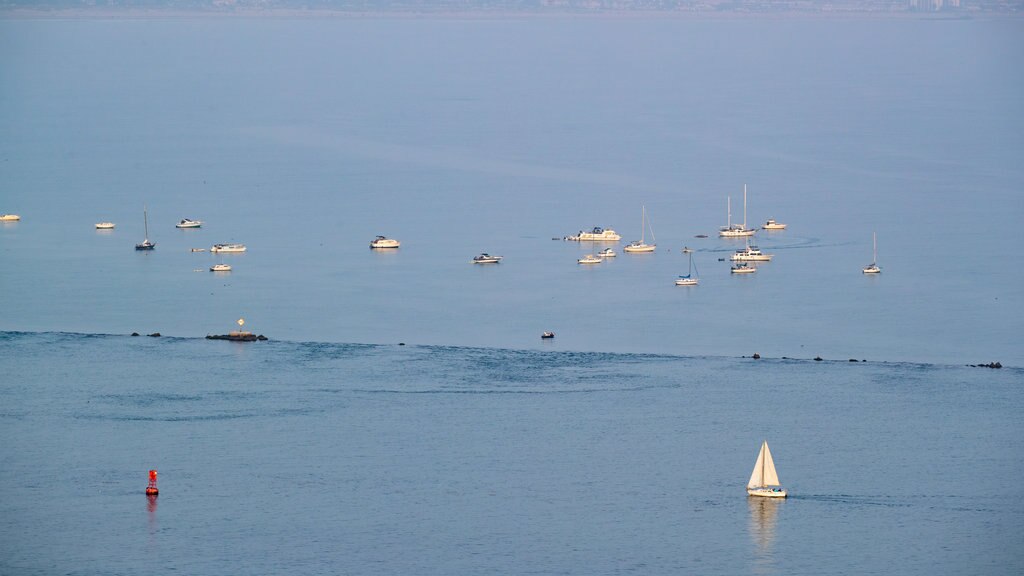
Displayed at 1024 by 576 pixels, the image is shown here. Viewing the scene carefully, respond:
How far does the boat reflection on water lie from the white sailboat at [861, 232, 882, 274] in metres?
28.0

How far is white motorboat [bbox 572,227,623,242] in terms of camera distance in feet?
242

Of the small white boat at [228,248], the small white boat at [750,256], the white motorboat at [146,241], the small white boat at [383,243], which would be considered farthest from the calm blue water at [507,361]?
the small white boat at [750,256]

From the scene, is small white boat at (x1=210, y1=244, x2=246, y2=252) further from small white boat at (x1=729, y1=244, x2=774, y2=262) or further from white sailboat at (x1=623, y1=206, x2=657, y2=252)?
small white boat at (x1=729, y1=244, x2=774, y2=262)

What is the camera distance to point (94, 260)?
70875 millimetres

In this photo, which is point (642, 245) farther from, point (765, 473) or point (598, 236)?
point (765, 473)

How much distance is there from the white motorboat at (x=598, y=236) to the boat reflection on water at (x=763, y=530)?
112ft

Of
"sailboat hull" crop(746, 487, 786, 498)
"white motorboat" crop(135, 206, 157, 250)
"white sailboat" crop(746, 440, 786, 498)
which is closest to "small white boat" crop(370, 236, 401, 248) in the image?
"white motorboat" crop(135, 206, 157, 250)

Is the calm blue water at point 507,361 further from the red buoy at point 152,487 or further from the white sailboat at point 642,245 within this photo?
the white sailboat at point 642,245

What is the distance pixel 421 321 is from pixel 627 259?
14.3m

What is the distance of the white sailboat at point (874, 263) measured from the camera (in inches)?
2635

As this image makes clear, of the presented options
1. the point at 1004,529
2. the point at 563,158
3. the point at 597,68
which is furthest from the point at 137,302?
the point at 597,68

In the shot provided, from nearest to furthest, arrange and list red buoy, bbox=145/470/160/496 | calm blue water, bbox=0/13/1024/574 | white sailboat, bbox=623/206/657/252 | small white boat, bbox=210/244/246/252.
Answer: calm blue water, bbox=0/13/1024/574 → red buoy, bbox=145/470/160/496 → small white boat, bbox=210/244/246/252 → white sailboat, bbox=623/206/657/252

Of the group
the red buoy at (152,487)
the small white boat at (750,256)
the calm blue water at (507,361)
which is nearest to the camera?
the calm blue water at (507,361)

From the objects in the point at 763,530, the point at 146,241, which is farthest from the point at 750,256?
the point at 763,530
